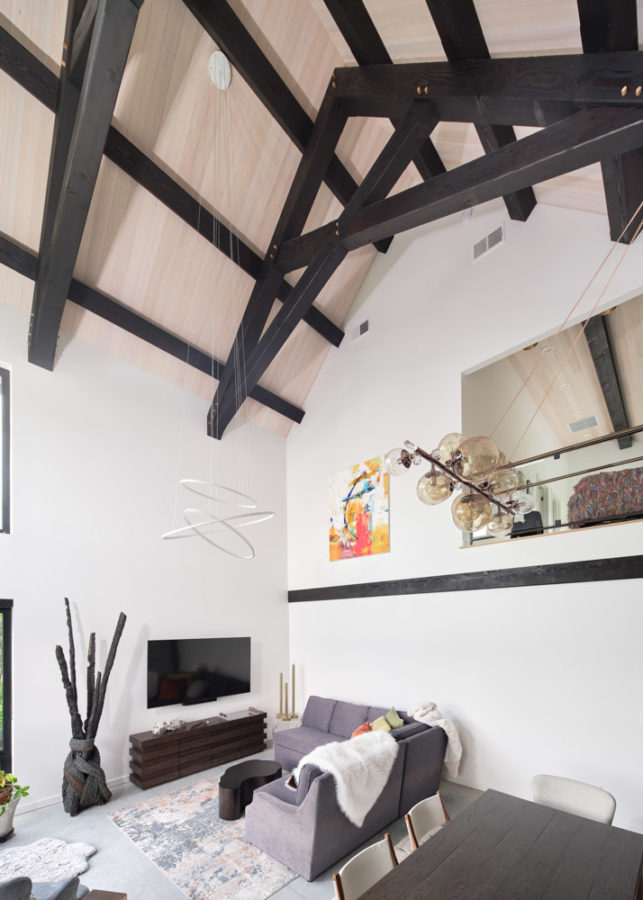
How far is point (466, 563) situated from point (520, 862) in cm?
352

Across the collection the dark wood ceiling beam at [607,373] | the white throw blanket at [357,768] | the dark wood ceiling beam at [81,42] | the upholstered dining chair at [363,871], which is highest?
the dark wood ceiling beam at [81,42]

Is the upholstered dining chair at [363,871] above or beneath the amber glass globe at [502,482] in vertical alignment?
beneath

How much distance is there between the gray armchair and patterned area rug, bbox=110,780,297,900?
1.45 m

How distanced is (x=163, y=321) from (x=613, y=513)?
19.3 ft

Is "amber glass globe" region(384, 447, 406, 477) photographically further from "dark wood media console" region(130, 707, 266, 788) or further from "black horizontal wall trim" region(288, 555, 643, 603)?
"dark wood media console" region(130, 707, 266, 788)

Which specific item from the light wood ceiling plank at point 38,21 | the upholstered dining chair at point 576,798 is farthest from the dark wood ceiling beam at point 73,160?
the upholstered dining chair at point 576,798

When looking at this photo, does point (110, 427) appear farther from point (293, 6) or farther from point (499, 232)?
point (499, 232)

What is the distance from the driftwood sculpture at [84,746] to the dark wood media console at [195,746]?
1.73 ft

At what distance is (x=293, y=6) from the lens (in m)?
4.73

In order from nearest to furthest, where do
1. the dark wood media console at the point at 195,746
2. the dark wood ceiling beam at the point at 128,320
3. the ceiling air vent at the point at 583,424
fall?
the dark wood ceiling beam at the point at 128,320, the dark wood media console at the point at 195,746, the ceiling air vent at the point at 583,424

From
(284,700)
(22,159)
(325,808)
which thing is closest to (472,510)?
(325,808)

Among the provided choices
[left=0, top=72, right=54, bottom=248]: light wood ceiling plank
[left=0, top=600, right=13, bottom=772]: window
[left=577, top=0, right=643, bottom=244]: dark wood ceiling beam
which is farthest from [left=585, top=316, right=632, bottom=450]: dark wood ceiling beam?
[left=0, top=600, right=13, bottom=772]: window

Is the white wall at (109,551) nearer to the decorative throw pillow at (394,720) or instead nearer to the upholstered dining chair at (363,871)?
the decorative throw pillow at (394,720)

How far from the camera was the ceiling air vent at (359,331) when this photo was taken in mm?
7983
